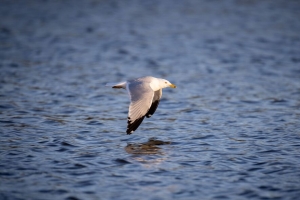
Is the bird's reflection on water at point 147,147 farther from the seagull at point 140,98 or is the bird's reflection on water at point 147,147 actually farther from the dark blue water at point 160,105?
the seagull at point 140,98

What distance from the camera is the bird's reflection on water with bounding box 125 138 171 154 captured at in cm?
747

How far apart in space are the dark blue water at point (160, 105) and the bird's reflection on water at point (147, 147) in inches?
0.9

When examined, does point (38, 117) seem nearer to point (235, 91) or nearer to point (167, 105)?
point (167, 105)

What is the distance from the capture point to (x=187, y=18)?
1916 cm

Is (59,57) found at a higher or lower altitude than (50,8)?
lower

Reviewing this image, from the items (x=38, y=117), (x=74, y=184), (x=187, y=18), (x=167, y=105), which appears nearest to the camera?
(x=74, y=184)

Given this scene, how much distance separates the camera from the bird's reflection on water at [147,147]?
294 inches

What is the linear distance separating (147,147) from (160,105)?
2788 mm

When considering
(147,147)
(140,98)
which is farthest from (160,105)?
Result: (147,147)

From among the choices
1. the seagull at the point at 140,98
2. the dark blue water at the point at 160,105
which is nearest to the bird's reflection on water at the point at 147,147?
the dark blue water at the point at 160,105

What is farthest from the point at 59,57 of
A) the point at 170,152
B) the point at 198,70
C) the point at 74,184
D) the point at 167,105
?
the point at 74,184

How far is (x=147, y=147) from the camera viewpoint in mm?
7699

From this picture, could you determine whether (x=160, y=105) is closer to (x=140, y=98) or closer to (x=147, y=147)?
(x=140, y=98)

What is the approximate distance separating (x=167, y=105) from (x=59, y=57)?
490 cm
